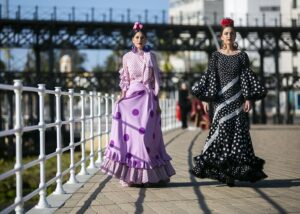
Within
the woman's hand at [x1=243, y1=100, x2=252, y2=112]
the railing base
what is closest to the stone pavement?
the railing base

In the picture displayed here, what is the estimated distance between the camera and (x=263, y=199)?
23.8 feet

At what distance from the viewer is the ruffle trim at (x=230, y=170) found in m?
8.20

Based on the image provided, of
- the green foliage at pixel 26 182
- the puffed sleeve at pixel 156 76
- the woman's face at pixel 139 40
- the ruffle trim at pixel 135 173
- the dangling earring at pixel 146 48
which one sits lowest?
the green foliage at pixel 26 182

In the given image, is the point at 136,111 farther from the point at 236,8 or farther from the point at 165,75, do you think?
the point at 236,8

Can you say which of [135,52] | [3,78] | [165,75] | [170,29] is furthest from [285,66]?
[135,52]

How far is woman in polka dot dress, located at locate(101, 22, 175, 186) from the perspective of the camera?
849 centimetres

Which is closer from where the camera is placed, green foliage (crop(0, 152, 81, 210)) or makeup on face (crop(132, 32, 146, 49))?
makeup on face (crop(132, 32, 146, 49))

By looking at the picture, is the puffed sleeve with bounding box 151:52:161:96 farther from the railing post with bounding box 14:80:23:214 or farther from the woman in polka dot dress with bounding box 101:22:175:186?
the railing post with bounding box 14:80:23:214

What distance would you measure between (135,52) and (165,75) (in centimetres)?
5468

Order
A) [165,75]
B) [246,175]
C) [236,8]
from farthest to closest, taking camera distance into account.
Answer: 1. [236,8]
2. [165,75]
3. [246,175]

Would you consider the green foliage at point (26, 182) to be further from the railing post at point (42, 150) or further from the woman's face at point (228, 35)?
the railing post at point (42, 150)

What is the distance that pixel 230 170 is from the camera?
8.29m

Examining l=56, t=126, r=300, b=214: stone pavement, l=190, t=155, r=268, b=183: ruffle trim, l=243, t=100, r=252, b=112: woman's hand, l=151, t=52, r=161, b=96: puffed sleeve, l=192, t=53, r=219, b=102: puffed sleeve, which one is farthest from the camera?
l=151, t=52, r=161, b=96: puffed sleeve

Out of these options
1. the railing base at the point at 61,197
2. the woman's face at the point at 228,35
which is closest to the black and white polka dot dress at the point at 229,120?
the woman's face at the point at 228,35
